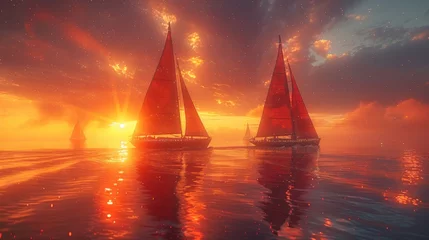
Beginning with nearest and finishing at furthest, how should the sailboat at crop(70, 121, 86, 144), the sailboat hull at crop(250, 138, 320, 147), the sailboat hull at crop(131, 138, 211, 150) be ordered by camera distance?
the sailboat hull at crop(131, 138, 211, 150), the sailboat hull at crop(250, 138, 320, 147), the sailboat at crop(70, 121, 86, 144)

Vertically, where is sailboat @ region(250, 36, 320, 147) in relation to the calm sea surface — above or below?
above

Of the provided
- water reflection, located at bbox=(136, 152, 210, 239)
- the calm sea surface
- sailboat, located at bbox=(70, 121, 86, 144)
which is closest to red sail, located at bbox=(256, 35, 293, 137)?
the calm sea surface

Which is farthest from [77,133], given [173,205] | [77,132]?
[173,205]

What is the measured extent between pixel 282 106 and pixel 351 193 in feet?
160

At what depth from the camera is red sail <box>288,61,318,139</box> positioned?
72.8 meters

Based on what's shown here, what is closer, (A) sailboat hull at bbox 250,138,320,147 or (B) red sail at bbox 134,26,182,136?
(B) red sail at bbox 134,26,182,136

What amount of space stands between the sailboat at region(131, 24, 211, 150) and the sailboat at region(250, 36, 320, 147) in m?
19.1

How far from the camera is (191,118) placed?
64.0 m

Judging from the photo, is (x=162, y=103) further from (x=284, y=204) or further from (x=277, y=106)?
(x=284, y=204)

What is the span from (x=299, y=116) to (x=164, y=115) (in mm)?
36611

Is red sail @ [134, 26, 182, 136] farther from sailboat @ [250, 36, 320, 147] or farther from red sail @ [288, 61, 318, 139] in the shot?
red sail @ [288, 61, 318, 139]

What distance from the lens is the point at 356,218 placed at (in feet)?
46.1

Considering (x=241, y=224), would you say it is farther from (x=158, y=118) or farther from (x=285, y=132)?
(x=285, y=132)

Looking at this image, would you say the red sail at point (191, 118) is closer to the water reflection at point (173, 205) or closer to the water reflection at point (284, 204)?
the water reflection at point (173, 205)
